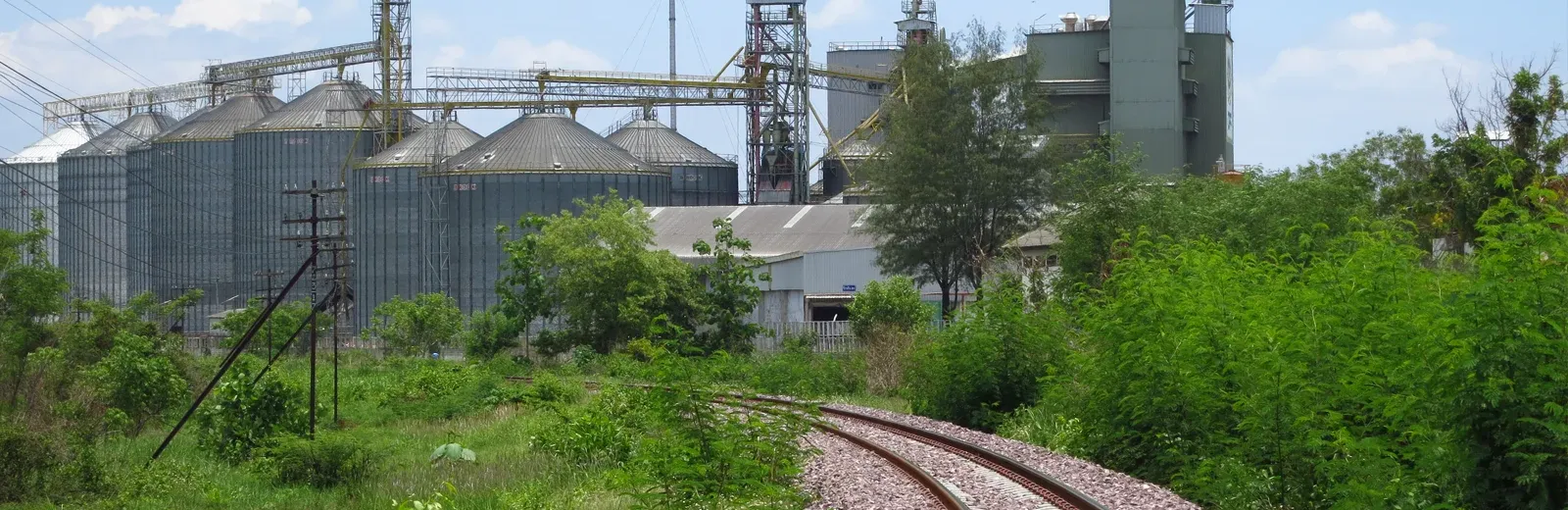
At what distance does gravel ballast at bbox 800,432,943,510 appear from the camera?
1525 cm

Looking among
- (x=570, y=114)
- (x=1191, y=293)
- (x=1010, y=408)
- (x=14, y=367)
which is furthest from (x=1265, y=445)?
(x=570, y=114)

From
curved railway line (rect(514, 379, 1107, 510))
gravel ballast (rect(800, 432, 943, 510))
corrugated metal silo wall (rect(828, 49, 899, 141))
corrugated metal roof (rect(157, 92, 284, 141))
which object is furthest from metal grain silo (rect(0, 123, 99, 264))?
gravel ballast (rect(800, 432, 943, 510))

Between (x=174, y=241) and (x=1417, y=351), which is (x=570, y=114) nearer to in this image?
(x=174, y=241)

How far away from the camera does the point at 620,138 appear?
3898 inches

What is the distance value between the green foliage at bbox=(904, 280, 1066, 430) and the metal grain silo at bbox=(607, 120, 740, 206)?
6607 centimetres

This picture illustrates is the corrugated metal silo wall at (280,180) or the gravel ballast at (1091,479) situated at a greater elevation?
the corrugated metal silo wall at (280,180)

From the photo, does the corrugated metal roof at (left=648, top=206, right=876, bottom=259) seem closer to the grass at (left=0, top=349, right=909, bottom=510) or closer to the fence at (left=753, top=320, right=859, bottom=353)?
the fence at (left=753, top=320, right=859, bottom=353)

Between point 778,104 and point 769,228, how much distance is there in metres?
22.0

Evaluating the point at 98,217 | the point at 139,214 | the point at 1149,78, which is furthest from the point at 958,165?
the point at 98,217

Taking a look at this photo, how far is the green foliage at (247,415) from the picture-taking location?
28188 mm

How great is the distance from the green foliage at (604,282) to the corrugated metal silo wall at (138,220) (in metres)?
67.8

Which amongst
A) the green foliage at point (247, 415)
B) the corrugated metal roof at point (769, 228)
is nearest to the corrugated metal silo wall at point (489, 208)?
the corrugated metal roof at point (769, 228)

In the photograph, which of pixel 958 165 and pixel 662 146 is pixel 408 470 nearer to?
pixel 958 165

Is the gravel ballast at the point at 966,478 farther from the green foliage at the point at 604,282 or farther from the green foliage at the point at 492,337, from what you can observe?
the green foliage at the point at 492,337
